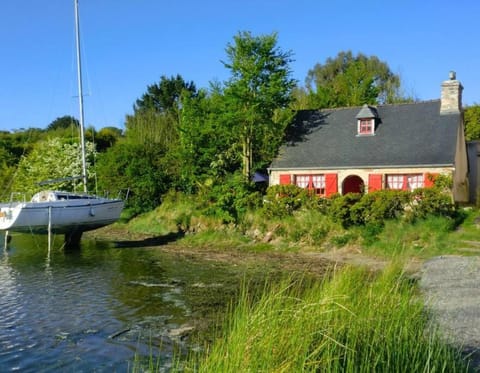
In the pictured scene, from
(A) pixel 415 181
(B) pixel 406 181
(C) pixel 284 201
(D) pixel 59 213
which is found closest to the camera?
(D) pixel 59 213

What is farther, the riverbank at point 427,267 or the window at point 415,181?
the window at point 415,181

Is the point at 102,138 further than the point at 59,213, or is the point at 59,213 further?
the point at 102,138

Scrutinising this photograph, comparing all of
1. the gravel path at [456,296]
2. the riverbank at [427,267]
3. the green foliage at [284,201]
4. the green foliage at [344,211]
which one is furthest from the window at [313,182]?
the gravel path at [456,296]

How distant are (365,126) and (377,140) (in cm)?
122

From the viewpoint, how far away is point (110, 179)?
30219mm

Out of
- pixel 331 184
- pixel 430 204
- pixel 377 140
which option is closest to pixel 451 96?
pixel 377 140

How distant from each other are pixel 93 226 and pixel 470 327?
17.9m

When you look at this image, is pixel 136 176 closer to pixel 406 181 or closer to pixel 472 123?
pixel 406 181

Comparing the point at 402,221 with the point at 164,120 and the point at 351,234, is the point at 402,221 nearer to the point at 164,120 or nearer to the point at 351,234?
the point at 351,234

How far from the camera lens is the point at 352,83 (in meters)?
39.9

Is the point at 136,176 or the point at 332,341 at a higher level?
the point at 136,176

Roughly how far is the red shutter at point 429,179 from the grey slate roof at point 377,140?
525mm

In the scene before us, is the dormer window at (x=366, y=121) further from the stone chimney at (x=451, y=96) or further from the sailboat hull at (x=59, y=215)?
the sailboat hull at (x=59, y=215)

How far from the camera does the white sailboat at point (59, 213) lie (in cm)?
2091
